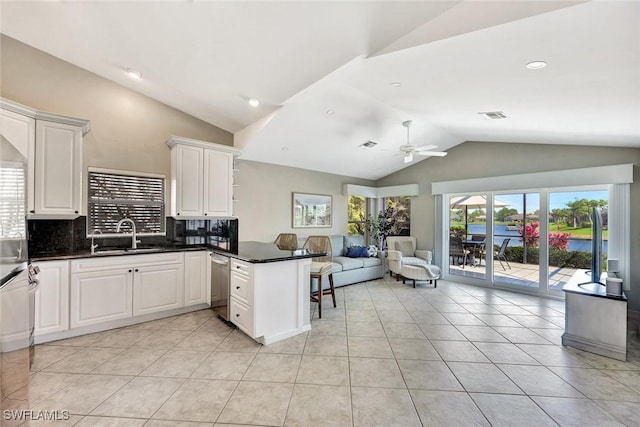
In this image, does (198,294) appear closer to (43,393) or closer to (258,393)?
(43,393)

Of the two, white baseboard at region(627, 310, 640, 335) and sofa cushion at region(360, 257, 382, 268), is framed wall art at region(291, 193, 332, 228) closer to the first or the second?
sofa cushion at region(360, 257, 382, 268)

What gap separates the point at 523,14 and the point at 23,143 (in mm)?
4336

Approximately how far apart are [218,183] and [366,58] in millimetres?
2716

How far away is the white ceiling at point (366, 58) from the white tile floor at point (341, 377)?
2413mm

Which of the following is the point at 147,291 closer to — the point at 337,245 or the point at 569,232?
the point at 337,245

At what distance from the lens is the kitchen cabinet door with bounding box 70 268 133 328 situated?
2846mm

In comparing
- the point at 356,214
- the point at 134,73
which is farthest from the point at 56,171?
the point at 356,214

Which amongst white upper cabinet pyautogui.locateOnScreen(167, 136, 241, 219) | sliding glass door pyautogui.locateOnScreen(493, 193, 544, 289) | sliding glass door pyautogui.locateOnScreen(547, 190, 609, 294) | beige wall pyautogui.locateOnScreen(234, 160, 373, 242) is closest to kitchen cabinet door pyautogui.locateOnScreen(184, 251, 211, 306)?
white upper cabinet pyautogui.locateOnScreen(167, 136, 241, 219)

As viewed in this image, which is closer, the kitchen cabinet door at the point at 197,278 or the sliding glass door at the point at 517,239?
the kitchen cabinet door at the point at 197,278

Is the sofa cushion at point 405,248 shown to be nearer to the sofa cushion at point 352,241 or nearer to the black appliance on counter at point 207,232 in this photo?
the sofa cushion at point 352,241

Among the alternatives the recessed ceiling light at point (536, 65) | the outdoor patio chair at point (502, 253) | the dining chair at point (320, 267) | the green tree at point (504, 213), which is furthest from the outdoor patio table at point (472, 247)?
the recessed ceiling light at point (536, 65)

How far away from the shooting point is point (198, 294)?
367cm

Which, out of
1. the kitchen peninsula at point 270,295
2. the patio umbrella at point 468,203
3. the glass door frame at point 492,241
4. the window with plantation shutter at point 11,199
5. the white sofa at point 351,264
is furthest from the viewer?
the patio umbrella at point 468,203

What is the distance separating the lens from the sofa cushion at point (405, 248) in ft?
19.5
